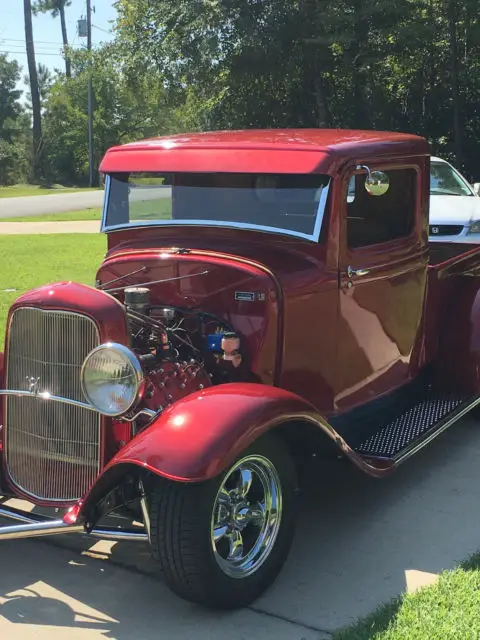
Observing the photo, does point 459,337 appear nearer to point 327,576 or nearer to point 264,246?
point 264,246

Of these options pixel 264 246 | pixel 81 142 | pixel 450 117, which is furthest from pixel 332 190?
pixel 81 142

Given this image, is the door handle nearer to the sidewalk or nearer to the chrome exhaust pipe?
the chrome exhaust pipe

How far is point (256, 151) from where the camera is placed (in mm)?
3762

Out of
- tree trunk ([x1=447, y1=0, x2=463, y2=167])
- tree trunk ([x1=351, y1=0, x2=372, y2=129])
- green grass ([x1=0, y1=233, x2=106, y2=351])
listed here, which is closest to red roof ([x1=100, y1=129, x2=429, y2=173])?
green grass ([x1=0, y1=233, x2=106, y2=351])

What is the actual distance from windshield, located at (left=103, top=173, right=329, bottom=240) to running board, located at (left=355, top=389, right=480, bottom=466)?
1123mm

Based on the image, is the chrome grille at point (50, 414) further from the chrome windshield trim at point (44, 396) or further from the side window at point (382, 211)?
the side window at point (382, 211)

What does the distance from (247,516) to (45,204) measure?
77.7 ft

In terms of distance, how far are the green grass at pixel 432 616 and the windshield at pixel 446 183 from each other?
8.27 metres

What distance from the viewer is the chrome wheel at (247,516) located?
9.80ft

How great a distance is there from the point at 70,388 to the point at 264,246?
3.86 feet

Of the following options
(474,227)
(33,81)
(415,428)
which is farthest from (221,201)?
(33,81)

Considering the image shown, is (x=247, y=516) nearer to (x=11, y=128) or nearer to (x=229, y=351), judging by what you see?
(x=229, y=351)

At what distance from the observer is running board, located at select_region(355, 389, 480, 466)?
3.83m

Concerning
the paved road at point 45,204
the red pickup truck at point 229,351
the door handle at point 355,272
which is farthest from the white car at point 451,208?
the paved road at point 45,204
